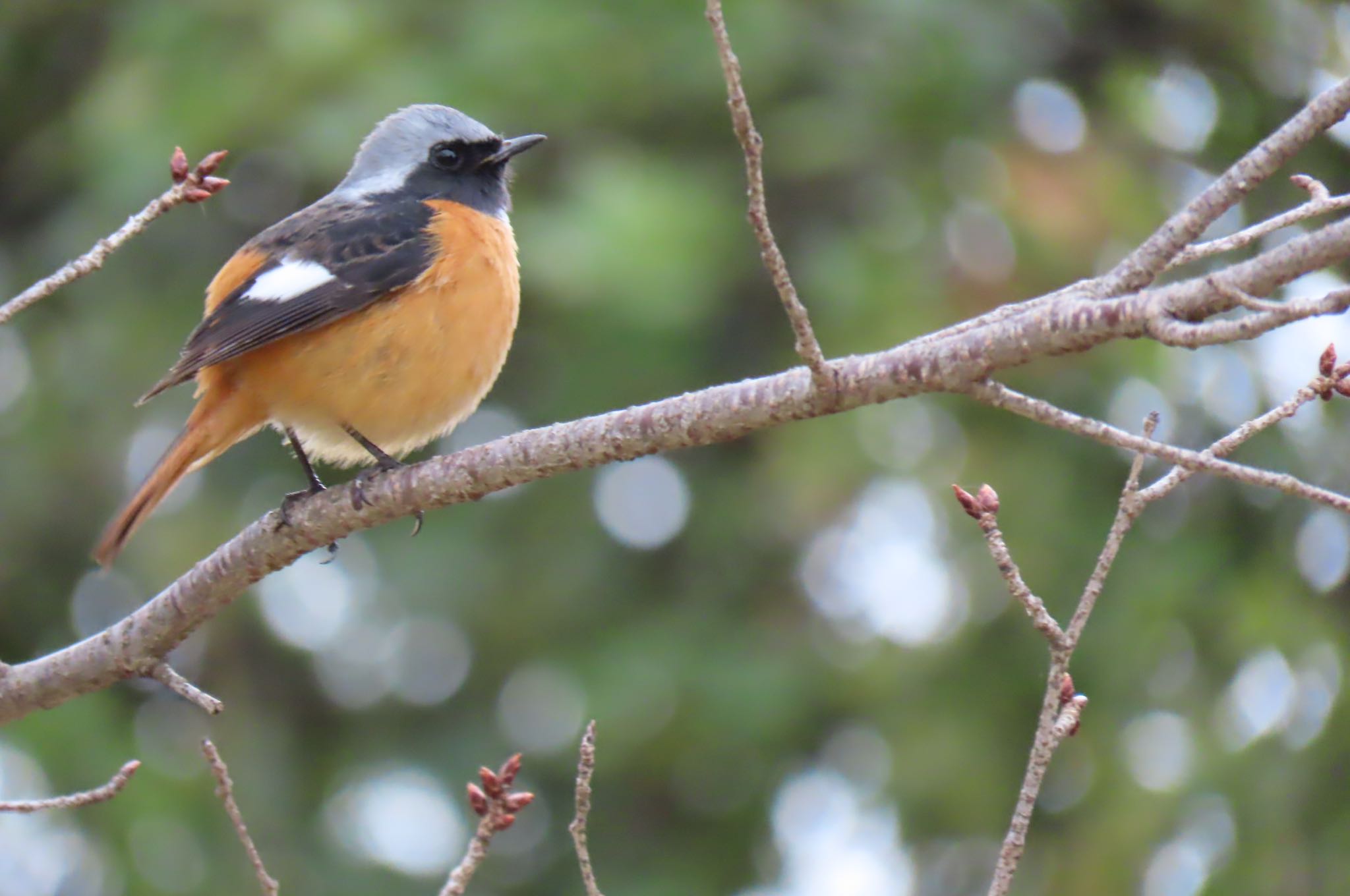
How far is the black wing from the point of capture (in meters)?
4.43

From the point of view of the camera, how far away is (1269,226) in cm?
260

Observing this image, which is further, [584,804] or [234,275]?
[234,275]

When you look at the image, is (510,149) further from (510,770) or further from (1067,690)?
(1067,690)

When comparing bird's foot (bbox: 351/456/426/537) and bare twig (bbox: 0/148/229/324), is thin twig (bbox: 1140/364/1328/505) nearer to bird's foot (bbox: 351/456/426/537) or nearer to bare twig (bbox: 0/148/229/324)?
bird's foot (bbox: 351/456/426/537)

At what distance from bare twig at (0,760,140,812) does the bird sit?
1379mm

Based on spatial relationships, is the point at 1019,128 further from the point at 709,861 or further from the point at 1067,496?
the point at 709,861

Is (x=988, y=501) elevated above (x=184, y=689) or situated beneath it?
elevated above

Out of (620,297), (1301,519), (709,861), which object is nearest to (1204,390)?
(1301,519)

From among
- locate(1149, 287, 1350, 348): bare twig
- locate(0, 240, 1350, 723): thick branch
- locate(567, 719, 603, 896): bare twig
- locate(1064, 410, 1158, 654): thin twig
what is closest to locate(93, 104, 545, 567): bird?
locate(0, 240, 1350, 723): thick branch

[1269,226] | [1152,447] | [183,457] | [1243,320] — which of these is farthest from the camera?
[183,457]

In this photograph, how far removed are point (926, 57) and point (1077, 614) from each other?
14.4ft

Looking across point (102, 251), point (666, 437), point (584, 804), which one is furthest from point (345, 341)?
point (584, 804)

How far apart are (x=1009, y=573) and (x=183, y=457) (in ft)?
9.13

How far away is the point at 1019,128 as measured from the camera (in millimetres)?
6906
